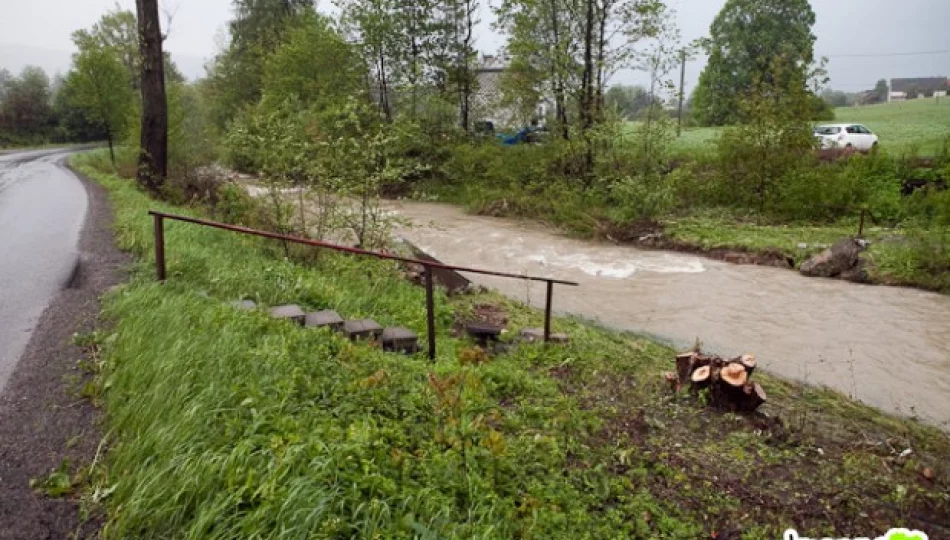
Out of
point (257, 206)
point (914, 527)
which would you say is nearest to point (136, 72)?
point (257, 206)

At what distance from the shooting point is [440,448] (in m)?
3.75

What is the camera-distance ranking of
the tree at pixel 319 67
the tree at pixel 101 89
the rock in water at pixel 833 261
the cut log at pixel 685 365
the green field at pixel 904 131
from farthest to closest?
the tree at pixel 319 67, the tree at pixel 101 89, the green field at pixel 904 131, the rock in water at pixel 833 261, the cut log at pixel 685 365

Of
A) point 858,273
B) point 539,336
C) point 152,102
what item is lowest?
point 858,273

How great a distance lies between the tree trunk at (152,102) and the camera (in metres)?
13.2

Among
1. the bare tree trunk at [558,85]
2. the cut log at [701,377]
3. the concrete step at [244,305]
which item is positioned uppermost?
the bare tree trunk at [558,85]

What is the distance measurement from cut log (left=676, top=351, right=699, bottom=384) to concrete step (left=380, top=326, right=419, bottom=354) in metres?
2.54

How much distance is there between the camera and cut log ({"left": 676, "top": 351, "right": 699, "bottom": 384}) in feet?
19.1

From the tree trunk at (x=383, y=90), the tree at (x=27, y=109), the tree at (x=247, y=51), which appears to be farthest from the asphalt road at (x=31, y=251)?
the tree at (x=27, y=109)

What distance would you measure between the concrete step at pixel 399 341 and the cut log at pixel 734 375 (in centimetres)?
284

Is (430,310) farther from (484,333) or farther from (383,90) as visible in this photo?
(383,90)

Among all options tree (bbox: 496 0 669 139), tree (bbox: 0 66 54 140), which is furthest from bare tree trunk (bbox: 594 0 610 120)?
tree (bbox: 0 66 54 140)

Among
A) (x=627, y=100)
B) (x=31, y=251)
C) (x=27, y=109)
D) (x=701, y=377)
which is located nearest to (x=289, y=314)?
(x=701, y=377)

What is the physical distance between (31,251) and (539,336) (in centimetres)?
686

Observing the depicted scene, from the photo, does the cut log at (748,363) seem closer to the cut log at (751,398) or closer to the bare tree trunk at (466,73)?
the cut log at (751,398)
